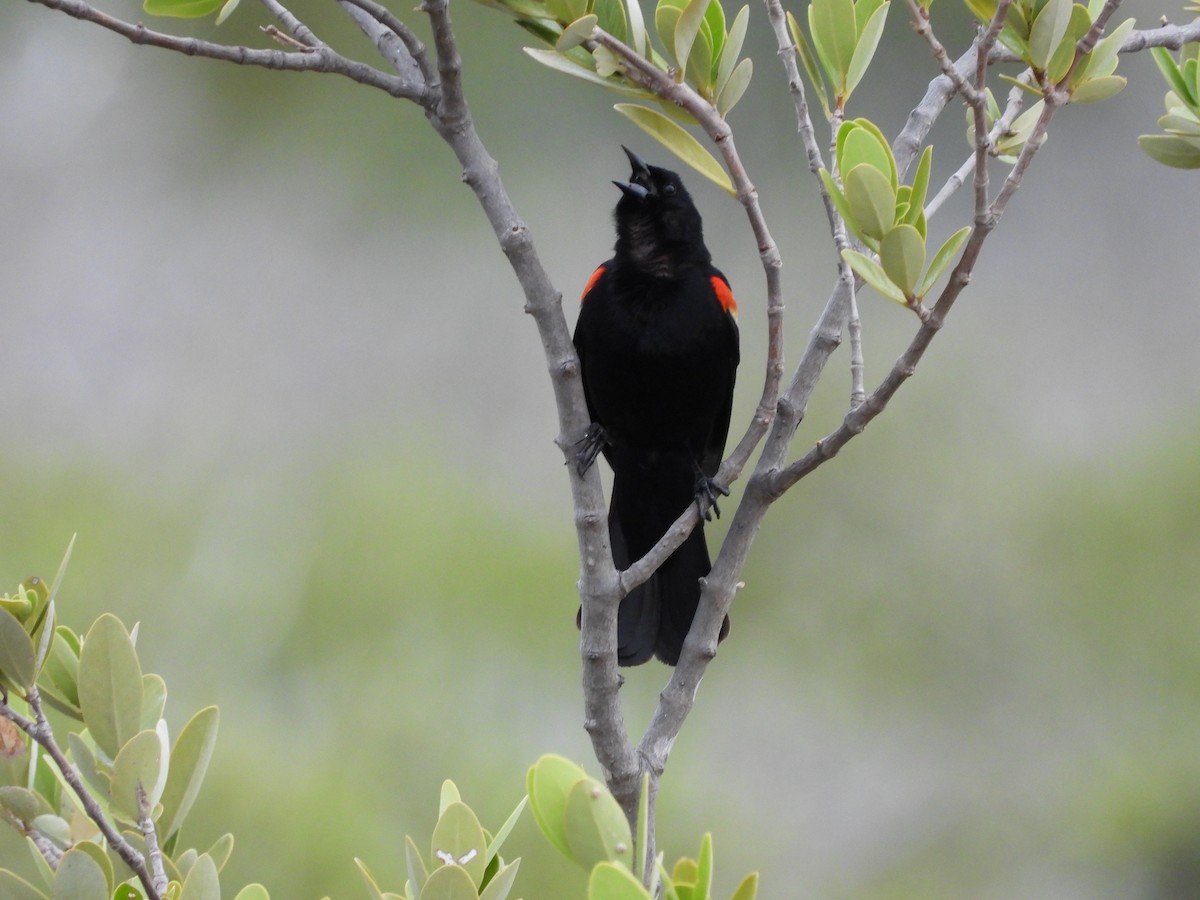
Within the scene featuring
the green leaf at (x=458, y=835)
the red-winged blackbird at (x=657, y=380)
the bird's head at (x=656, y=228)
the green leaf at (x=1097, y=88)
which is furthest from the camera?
the bird's head at (x=656, y=228)

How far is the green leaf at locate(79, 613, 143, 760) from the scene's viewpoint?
0.78 metres

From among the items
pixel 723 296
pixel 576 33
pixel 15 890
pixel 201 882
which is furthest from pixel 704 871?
pixel 723 296

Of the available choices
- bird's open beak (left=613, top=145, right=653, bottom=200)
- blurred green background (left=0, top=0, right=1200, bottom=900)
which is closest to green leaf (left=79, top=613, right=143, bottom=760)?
bird's open beak (left=613, top=145, right=653, bottom=200)

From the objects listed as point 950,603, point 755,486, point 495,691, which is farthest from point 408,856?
point 950,603

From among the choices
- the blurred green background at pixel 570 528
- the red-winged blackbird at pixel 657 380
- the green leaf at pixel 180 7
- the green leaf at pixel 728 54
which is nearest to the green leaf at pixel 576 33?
the green leaf at pixel 728 54

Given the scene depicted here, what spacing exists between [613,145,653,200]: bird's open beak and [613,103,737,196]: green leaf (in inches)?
37.7

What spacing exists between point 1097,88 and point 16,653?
Answer: 1020 mm

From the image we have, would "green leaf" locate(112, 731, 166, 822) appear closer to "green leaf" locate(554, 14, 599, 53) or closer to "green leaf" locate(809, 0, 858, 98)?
"green leaf" locate(554, 14, 599, 53)

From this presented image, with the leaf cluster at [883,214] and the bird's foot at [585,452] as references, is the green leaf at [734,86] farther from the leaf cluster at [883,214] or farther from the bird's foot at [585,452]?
the bird's foot at [585,452]

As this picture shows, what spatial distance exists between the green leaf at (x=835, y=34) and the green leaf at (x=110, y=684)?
81 centimetres

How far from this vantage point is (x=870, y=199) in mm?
886

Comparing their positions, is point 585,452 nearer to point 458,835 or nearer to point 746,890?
point 458,835

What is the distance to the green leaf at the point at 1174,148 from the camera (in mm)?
1215

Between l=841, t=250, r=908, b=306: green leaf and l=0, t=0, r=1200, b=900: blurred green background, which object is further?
l=0, t=0, r=1200, b=900: blurred green background
